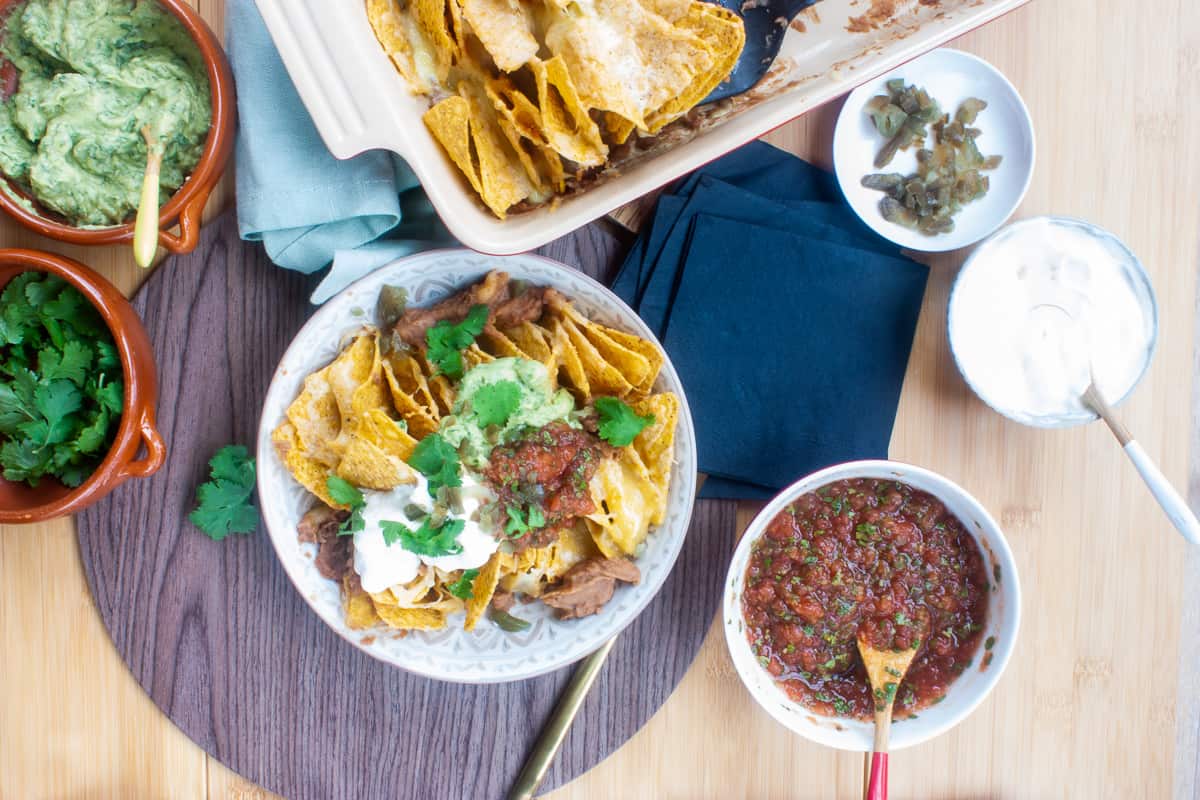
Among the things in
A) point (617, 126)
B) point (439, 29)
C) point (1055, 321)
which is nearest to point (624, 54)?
point (617, 126)

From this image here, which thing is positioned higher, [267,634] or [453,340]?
[453,340]

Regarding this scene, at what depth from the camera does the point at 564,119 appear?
1.37 metres

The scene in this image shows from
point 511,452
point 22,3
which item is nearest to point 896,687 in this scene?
point 511,452

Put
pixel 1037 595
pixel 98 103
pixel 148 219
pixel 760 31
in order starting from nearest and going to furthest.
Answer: pixel 148 219
pixel 98 103
pixel 760 31
pixel 1037 595

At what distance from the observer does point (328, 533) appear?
151 cm

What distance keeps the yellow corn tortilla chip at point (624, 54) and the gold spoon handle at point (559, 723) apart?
0.87 m

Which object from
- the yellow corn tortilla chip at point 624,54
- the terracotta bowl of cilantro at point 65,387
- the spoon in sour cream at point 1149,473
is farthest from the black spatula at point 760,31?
the terracotta bowl of cilantro at point 65,387

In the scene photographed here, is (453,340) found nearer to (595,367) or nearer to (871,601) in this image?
(595,367)

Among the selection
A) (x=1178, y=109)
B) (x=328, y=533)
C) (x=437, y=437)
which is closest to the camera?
(x=437, y=437)

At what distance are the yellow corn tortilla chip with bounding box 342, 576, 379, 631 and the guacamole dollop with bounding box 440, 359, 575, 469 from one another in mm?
283

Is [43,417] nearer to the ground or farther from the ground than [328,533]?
farther from the ground

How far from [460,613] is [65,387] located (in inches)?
27.4

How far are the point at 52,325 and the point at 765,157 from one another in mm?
1155

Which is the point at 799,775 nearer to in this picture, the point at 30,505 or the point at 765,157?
the point at 765,157
